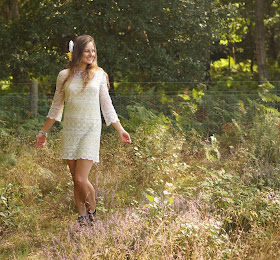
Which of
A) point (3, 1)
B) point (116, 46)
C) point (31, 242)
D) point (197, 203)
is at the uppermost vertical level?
point (3, 1)

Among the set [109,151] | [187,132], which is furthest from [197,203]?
[187,132]

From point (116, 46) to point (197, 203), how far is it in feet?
23.6

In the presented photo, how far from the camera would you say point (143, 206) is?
4508 mm

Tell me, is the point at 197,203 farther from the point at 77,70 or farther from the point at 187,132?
the point at 187,132

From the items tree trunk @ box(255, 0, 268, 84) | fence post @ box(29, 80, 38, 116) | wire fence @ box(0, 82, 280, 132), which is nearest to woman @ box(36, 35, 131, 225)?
wire fence @ box(0, 82, 280, 132)

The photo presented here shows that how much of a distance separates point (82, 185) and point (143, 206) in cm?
70

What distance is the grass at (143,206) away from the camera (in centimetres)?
388

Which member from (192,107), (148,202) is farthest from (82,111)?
(192,107)

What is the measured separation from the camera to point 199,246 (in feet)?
12.6

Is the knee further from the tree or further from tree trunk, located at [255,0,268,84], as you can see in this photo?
tree trunk, located at [255,0,268,84]

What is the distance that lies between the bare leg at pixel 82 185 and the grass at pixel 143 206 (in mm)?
206

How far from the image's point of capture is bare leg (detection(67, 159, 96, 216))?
15.5ft

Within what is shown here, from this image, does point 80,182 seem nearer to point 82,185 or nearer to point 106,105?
point 82,185

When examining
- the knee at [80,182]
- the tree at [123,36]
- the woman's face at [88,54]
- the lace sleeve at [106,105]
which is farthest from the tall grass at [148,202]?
the tree at [123,36]
